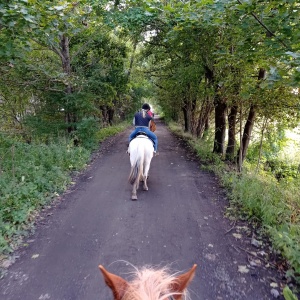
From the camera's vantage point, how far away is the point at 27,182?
17.9 feet

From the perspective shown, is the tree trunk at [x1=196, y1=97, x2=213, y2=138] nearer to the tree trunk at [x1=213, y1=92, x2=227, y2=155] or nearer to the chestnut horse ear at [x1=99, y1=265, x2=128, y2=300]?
the tree trunk at [x1=213, y1=92, x2=227, y2=155]

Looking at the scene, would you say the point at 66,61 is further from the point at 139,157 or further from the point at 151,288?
the point at 151,288

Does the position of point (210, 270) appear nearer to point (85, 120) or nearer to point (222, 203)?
point (222, 203)

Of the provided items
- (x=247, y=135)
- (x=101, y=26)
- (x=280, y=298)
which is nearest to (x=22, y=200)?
(x=280, y=298)

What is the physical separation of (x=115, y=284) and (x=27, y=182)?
514 centimetres

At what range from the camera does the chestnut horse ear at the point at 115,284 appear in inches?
44.4

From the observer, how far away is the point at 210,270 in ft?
10.4

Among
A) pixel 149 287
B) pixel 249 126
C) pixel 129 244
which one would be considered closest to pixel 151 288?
pixel 149 287

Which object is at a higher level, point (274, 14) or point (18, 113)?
point (274, 14)

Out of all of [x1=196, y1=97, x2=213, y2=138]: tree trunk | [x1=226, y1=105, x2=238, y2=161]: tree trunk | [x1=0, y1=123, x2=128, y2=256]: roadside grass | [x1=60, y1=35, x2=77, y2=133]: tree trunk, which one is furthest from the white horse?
[x1=196, y1=97, x2=213, y2=138]: tree trunk

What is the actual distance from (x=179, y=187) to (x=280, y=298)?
12.3 ft

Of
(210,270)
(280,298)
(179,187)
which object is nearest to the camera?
(280,298)

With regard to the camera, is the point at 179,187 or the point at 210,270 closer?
the point at 210,270

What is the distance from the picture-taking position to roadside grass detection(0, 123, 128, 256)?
13.1 feet
